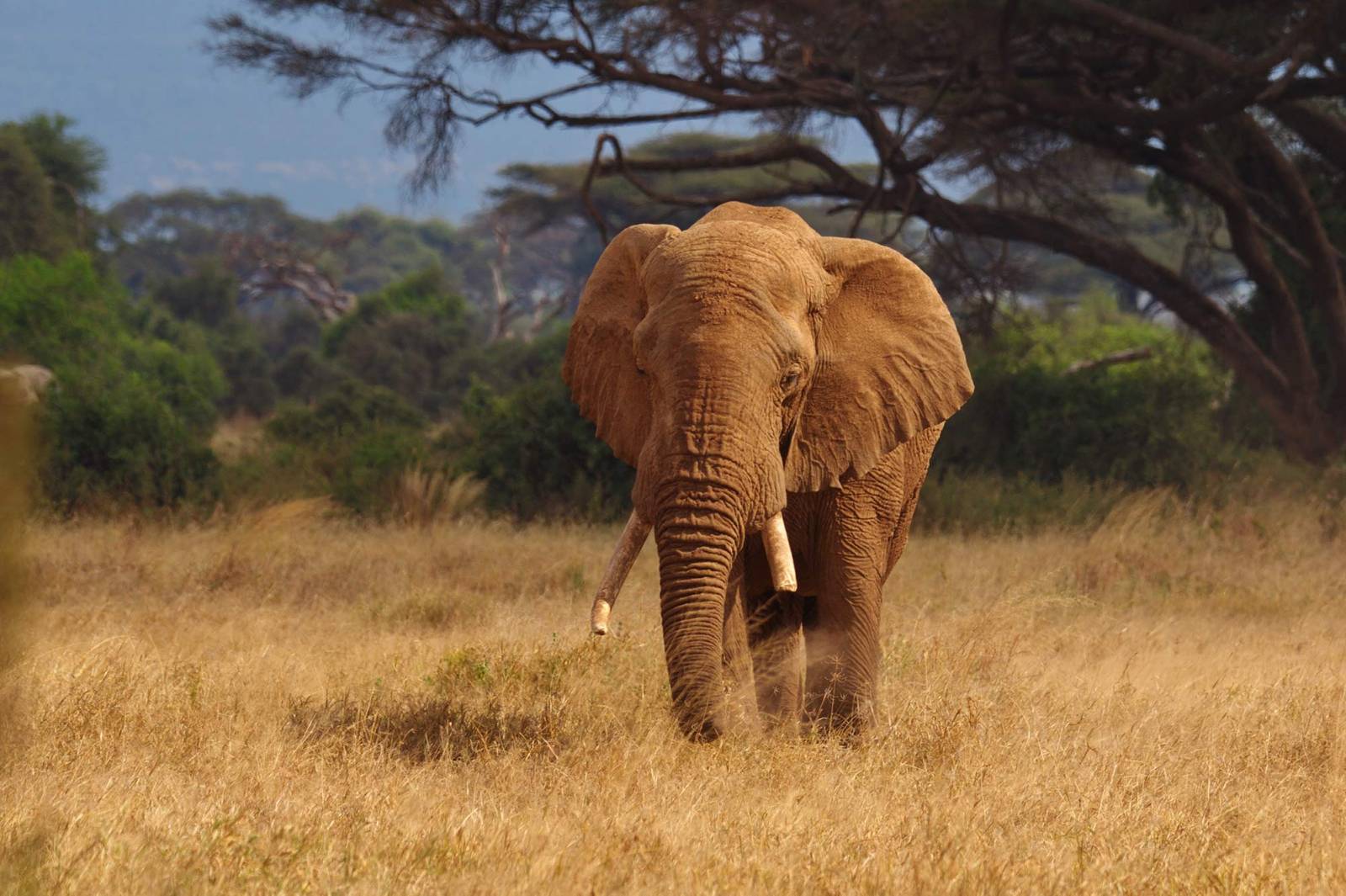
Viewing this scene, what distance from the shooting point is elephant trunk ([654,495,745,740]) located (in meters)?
4.88

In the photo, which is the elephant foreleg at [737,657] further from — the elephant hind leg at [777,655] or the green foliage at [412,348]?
the green foliage at [412,348]

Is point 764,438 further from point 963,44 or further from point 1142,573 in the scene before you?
point 963,44

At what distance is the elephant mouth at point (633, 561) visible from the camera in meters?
4.95

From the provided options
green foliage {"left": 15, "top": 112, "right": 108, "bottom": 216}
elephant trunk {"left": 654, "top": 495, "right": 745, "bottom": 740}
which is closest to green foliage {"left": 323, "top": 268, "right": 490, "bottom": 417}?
green foliage {"left": 15, "top": 112, "right": 108, "bottom": 216}

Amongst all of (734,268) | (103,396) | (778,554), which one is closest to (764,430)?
(778,554)

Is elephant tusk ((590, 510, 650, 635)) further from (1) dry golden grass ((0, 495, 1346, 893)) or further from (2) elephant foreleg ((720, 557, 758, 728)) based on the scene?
(1) dry golden grass ((0, 495, 1346, 893))

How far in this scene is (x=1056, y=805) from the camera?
4816 mm

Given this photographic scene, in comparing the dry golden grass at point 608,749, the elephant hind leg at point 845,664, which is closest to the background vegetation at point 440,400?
the dry golden grass at point 608,749

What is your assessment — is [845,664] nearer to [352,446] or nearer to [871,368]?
[871,368]

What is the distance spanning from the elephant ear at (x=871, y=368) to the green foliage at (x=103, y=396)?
3.16 m

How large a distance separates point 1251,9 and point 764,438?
1013 centimetres

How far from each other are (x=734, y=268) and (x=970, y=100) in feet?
32.4

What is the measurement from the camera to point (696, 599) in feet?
16.4

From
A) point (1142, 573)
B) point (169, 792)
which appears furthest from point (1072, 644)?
point (169, 792)
